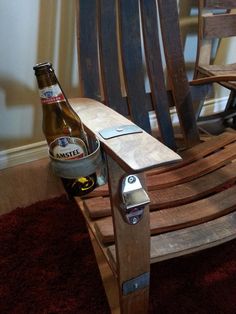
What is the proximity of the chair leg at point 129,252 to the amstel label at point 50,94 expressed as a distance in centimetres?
24

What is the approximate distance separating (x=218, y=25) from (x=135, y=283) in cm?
101

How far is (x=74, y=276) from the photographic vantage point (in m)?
0.94

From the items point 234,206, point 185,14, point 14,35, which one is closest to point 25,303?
point 234,206

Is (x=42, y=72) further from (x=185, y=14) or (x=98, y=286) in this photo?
(x=185, y=14)

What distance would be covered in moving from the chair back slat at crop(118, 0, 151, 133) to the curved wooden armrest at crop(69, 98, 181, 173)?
0.32m

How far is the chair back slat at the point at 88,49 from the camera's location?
892 millimetres

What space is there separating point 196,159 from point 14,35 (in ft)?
2.45

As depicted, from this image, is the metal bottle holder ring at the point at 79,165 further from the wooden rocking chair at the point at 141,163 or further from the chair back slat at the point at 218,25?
the chair back slat at the point at 218,25

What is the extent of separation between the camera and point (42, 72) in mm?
679

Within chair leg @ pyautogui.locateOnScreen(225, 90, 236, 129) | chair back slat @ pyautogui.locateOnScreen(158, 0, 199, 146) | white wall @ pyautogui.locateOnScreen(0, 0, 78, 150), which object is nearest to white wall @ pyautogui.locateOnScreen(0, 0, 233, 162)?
white wall @ pyautogui.locateOnScreen(0, 0, 78, 150)

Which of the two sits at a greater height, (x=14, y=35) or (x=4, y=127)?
(x=14, y=35)

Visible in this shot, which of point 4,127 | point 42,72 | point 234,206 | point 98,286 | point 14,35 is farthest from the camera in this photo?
point 4,127

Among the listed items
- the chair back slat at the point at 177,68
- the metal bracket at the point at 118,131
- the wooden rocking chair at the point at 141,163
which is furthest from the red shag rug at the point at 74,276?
the metal bracket at the point at 118,131

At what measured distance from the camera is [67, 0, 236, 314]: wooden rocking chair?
22.4 inches
